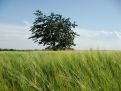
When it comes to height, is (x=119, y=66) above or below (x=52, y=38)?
below

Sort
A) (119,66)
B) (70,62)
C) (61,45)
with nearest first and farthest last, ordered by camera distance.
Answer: (119,66) → (70,62) → (61,45)

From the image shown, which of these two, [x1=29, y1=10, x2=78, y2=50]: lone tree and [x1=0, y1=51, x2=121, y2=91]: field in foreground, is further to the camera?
[x1=29, y1=10, x2=78, y2=50]: lone tree

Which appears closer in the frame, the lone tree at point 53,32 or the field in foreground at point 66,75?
the field in foreground at point 66,75

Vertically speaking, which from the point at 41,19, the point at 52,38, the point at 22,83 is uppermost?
the point at 41,19

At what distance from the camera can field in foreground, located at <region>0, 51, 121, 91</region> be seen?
7.13ft

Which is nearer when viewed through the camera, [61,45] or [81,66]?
[81,66]

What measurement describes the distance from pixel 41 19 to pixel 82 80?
93.9 feet

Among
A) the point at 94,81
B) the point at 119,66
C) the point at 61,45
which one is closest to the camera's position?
the point at 94,81

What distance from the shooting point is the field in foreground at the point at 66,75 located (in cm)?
217

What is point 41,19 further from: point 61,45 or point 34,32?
point 61,45

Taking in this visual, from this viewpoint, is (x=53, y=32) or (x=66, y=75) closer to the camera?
(x=66, y=75)

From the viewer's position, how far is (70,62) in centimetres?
295

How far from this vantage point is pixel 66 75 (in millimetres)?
2496

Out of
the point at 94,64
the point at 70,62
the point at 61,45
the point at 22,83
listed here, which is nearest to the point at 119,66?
the point at 94,64
